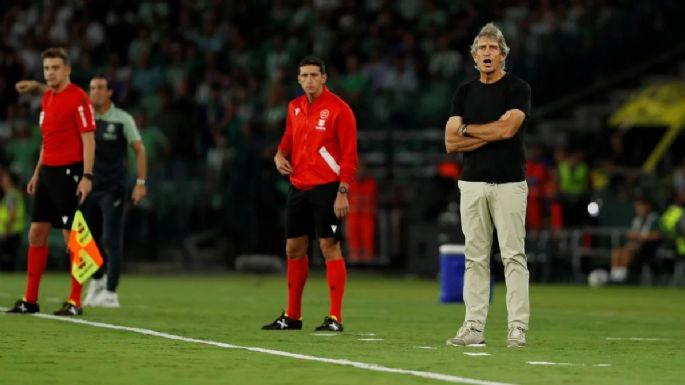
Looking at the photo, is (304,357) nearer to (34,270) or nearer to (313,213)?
(313,213)

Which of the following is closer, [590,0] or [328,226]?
[328,226]

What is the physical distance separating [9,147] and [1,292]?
9.15m

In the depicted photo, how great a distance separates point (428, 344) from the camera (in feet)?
40.2

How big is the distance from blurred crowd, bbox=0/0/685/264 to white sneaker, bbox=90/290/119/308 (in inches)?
451

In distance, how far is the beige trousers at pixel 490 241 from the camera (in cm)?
1189

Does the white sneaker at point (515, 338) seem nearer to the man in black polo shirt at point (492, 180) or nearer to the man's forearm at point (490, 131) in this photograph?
the man in black polo shirt at point (492, 180)

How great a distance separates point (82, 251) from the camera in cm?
1540

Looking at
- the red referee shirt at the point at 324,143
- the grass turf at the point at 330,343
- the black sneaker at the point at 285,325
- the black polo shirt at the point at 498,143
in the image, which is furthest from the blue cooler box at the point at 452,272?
the black polo shirt at the point at 498,143

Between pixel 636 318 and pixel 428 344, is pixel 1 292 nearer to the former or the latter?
pixel 636 318

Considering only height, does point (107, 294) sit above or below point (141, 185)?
below

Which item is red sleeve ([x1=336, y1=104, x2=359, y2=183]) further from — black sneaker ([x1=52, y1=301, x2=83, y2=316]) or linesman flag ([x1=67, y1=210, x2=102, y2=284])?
black sneaker ([x1=52, y1=301, x2=83, y2=316])

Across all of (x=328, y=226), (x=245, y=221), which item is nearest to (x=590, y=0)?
(x=245, y=221)

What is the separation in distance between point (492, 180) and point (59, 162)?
5050 mm

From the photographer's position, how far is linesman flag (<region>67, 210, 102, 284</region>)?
15.3m
